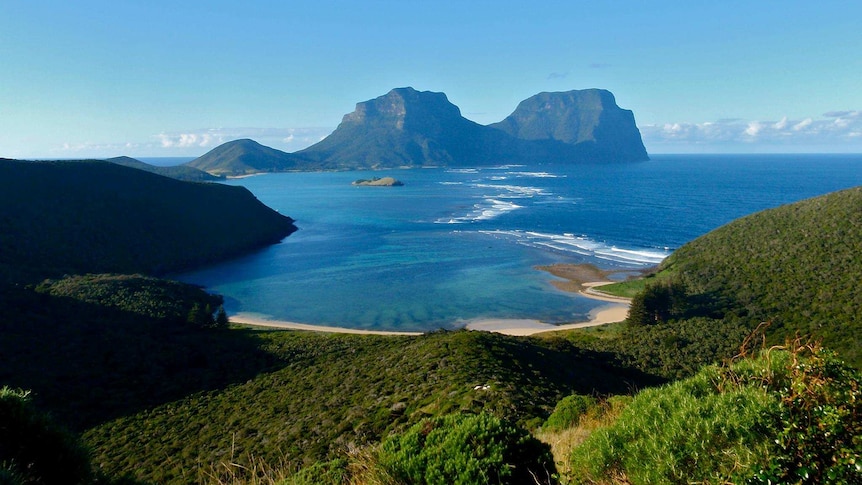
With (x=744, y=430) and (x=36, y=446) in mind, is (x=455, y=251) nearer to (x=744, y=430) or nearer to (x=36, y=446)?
(x=36, y=446)

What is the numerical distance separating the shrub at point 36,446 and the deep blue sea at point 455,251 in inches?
1522

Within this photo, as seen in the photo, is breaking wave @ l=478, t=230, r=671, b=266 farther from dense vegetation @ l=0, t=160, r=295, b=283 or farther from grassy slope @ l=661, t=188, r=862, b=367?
dense vegetation @ l=0, t=160, r=295, b=283

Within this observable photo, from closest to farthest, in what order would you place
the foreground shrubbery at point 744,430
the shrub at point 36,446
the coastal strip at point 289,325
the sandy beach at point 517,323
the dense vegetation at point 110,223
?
the foreground shrubbery at point 744,430, the shrub at point 36,446, the sandy beach at point 517,323, the coastal strip at point 289,325, the dense vegetation at point 110,223

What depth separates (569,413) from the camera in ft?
38.1

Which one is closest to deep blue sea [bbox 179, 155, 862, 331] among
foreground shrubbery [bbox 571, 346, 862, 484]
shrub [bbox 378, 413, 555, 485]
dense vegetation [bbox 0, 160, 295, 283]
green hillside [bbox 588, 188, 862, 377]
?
dense vegetation [bbox 0, 160, 295, 283]

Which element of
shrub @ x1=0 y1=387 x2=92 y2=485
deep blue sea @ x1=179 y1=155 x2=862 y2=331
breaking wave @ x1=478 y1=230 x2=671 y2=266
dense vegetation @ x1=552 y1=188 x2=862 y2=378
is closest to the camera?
shrub @ x1=0 y1=387 x2=92 y2=485

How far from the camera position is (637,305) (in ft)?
131

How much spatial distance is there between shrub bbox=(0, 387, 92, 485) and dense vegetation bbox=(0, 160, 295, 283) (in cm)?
5216

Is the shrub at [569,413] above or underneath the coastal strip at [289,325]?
above

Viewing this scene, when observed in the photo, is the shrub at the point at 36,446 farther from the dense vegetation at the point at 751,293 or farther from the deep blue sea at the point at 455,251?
the deep blue sea at the point at 455,251

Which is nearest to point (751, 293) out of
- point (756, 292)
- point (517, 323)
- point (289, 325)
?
point (756, 292)

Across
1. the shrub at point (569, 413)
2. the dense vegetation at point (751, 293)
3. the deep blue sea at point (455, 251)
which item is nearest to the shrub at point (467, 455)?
the shrub at point (569, 413)

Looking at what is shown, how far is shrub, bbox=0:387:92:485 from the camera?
6.22 metres

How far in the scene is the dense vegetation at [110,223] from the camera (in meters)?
60.9
